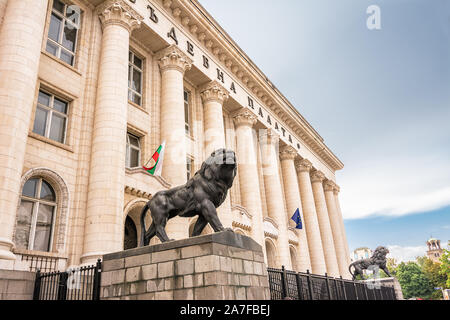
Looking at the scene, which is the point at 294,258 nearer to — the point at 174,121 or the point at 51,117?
the point at 174,121

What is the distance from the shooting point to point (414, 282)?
86.8 metres

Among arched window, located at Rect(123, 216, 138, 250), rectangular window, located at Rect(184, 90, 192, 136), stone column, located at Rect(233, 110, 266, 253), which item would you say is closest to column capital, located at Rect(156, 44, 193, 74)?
rectangular window, located at Rect(184, 90, 192, 136)

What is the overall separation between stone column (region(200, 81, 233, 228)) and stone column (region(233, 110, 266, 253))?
9.89ft

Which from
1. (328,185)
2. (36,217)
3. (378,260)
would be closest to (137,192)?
(36,217)

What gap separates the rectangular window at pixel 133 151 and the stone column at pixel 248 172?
10.0m

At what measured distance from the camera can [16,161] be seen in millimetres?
11680

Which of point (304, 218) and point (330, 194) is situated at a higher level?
point (330, 194)

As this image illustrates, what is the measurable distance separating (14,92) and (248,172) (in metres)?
17.8

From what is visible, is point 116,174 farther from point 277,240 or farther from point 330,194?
point 330,194

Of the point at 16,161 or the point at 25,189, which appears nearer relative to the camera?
the point at 16,161

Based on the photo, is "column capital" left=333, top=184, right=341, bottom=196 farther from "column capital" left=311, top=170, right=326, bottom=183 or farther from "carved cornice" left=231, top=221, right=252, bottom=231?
"carved cornice" left=231, top=221, right=252, bottom=231

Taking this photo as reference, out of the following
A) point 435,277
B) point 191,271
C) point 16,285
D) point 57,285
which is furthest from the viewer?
point 435,277
